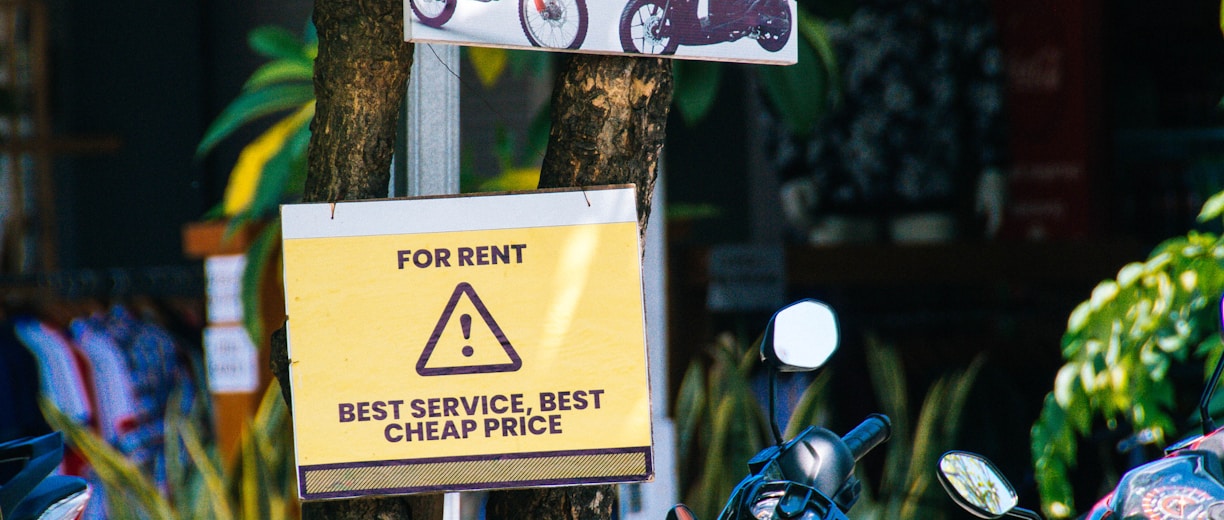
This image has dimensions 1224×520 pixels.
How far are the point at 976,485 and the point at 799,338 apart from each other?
232 millimetres

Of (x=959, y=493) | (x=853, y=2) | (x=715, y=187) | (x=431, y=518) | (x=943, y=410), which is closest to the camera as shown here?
(x=959, y=493)

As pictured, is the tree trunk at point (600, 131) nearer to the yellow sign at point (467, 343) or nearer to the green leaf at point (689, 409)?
the yellow sign at point (467, 343)

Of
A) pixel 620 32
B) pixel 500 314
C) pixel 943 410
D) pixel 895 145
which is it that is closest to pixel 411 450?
→ pixel 500 314

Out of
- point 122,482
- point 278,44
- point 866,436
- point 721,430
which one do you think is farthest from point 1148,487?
point 278,44

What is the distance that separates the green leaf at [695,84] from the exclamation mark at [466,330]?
130 cm

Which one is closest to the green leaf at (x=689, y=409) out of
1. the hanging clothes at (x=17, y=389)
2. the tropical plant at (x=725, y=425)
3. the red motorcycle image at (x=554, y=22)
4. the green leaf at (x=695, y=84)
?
the tropical plant at (x=725, y=425)

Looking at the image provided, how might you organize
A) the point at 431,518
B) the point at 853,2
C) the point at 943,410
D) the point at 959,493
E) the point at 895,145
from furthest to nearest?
the point at 895,145 → the point at 853,2 → the point at 943,410 → the point at 431,518 → the point at 959,493

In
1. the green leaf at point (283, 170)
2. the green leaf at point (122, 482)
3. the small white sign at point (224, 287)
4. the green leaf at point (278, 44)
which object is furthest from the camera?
the small white sign at point (224, 287)

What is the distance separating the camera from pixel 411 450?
127cm

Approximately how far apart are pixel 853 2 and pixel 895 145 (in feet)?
3.63

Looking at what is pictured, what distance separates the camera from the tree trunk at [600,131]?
51.7 inches

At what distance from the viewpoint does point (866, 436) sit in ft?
4.28

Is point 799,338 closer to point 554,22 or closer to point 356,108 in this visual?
point 554,22

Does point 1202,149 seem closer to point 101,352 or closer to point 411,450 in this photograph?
point 411,450
